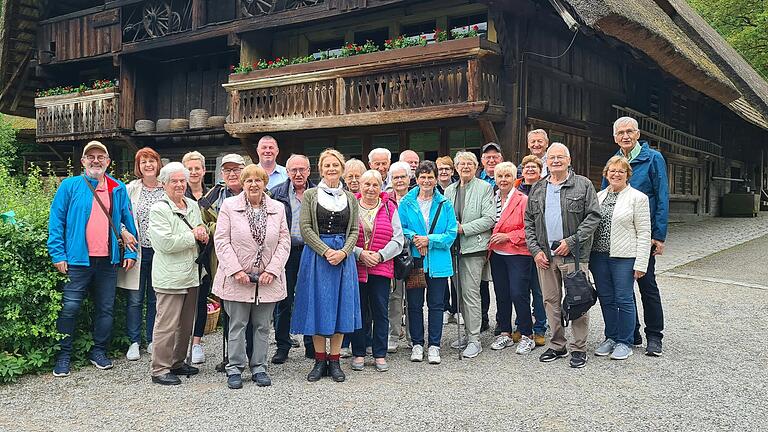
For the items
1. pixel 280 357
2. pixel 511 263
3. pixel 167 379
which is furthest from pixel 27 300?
pixel 511 263

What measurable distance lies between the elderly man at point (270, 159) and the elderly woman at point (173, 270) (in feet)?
2.82

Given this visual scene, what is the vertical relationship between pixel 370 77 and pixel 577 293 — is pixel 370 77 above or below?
above

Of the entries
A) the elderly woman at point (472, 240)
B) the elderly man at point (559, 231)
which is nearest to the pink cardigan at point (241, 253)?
the elderly woman at point (472, 240)

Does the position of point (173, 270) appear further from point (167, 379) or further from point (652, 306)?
point (652, 306)

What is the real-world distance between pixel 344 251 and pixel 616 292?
2.35 m

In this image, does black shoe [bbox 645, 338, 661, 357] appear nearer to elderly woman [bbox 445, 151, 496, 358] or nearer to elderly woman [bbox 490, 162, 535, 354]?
elderly woman [bbox 490, 162, 535, 354]

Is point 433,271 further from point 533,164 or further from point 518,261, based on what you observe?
point 533,164

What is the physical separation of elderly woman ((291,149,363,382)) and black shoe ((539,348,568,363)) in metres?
1.59

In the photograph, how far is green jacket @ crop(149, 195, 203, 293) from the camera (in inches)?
187

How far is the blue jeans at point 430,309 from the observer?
5.34m

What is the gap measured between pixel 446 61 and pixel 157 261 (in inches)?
270

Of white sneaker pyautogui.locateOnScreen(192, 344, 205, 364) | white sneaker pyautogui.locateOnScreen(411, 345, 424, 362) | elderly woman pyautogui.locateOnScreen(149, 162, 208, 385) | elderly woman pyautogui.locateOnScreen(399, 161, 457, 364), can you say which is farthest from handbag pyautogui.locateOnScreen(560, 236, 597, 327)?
white sneaker pyautogui.locateOnScreen(192, 344, 205, 364)

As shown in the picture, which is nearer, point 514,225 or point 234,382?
point 234,382

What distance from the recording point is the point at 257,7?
1358 cm
